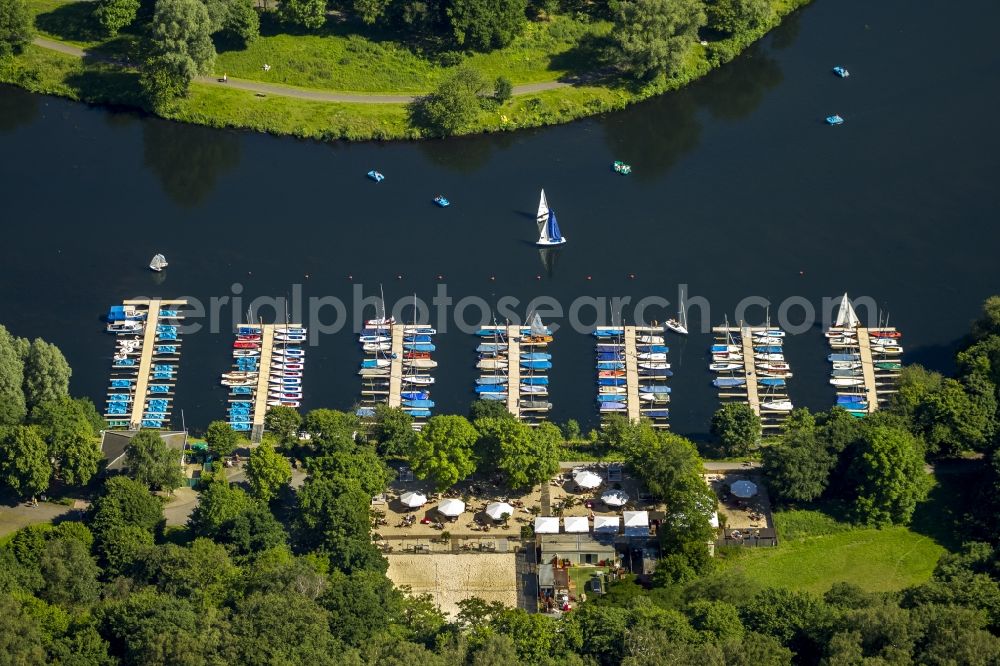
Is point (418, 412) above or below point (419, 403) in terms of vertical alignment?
below

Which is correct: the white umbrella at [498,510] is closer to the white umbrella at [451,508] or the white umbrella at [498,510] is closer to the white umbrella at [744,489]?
the white umbrella at [451,508]

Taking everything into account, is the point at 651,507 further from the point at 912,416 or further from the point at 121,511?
the point at 121,511

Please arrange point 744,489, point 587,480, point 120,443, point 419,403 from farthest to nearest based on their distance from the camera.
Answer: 1. point 419,403
2. point 120,443
3. point 587,480
4. point 744,489

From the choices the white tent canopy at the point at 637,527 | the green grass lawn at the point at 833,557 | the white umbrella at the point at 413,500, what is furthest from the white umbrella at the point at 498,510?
the green grass lawn at the point at 833,557

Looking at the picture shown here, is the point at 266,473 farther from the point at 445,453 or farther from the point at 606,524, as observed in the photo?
the point at 606,524

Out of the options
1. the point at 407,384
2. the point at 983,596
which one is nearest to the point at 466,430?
the point at 407,384

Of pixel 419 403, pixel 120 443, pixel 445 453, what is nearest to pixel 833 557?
pixel 445 453
